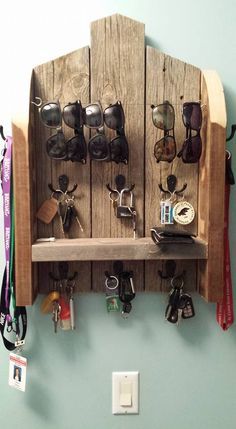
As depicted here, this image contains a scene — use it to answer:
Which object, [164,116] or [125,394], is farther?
[125,394]

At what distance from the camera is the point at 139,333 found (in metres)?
1.15

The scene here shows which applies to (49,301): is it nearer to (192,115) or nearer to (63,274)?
(63,274)

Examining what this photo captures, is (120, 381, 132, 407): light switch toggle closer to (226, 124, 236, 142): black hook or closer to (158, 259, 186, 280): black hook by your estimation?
(158, 259, 186, 280): black hook

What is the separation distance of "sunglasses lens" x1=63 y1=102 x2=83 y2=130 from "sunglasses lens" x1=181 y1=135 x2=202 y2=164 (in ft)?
0.96

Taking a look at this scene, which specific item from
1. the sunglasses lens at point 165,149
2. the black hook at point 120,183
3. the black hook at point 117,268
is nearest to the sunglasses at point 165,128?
the sunglasses lens at point 165,149

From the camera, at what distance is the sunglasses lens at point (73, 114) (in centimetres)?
98

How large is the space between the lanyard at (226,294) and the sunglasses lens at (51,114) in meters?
0.51

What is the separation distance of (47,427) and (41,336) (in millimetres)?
282

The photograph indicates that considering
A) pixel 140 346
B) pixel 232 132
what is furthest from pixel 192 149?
pixel 140 346

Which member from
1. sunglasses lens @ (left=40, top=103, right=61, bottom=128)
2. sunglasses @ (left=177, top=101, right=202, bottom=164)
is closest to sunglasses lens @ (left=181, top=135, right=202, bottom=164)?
sunglasses @ (left=177, top=101, right=202, bottom=164)

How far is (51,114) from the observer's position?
3.21 ft

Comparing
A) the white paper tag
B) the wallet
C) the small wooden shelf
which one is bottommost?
the white paper tag

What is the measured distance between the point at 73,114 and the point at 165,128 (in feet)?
0.81

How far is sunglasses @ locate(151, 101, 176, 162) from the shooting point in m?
1.01
